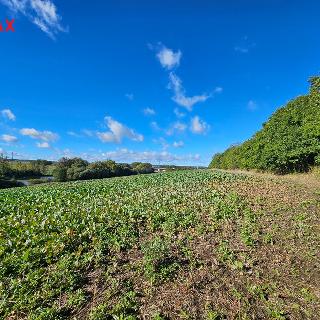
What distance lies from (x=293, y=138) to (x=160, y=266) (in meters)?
26.6

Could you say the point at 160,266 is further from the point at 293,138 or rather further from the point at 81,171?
the point at 81,171

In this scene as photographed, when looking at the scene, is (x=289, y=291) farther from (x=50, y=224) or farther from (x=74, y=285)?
(x=50, y=224)

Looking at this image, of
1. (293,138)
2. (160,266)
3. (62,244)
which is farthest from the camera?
(293,138)

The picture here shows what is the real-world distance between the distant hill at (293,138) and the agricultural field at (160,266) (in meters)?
18.2

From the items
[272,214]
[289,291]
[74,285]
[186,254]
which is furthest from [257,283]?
[272,214]

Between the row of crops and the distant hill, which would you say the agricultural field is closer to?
the row of crops

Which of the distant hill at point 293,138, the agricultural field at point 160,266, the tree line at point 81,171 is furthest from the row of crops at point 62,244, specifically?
the tree line at point 81,171

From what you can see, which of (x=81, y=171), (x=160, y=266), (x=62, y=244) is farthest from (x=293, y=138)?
(x=81, y=171)

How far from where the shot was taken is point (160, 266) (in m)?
6.25

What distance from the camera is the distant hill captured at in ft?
84.5

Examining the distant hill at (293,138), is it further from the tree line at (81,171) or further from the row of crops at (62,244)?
the tree line at (81,171)

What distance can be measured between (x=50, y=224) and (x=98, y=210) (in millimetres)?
2247

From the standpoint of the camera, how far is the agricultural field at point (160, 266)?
4.97 m

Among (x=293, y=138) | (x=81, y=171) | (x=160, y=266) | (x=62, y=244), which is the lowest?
(x=160, y=266)
